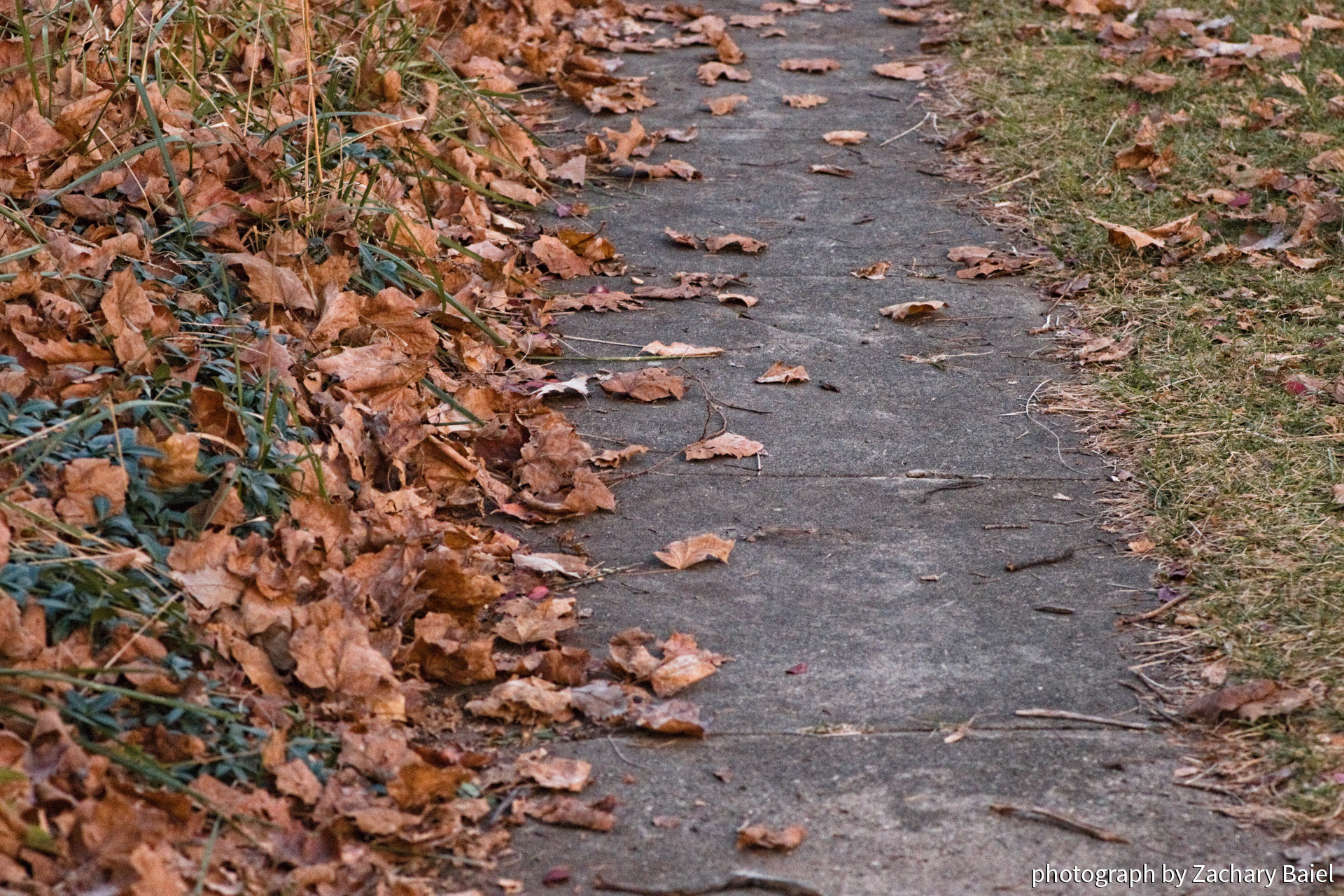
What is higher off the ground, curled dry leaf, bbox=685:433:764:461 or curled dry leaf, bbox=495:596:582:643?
curled dry leaf, bbox=685:433:764:461

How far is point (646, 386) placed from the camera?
11.0 ft

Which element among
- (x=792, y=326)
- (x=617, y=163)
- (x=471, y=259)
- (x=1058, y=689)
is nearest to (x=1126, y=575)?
(x=1058, y=689)

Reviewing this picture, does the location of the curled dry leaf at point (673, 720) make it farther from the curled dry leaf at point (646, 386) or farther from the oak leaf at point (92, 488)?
the curled dry leaf at point (646, 386)

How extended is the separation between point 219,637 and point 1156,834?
1.48m

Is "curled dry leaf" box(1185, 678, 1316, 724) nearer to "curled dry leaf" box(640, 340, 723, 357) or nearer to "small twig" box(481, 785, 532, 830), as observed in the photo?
"small twig" box(481, 785, 532, 830)

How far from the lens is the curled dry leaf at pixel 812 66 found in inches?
219

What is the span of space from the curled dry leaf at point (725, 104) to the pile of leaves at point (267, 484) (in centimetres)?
134

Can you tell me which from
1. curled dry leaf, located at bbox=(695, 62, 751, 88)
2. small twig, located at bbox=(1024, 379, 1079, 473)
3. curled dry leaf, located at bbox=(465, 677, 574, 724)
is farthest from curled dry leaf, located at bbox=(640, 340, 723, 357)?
curled dry leaf, located at bbox=(695, 62, 751, 88)

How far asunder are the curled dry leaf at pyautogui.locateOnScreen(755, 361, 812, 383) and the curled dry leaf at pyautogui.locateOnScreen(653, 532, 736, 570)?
77cm

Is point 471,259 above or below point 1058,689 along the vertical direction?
above

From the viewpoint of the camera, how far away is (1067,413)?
323 centimetres

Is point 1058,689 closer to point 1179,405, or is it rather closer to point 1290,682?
point 1290,682

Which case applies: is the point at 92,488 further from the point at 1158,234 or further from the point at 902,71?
the point at 902,71

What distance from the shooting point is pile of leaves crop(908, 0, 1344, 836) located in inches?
91.0
